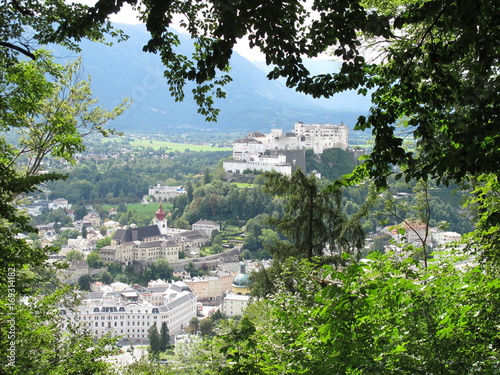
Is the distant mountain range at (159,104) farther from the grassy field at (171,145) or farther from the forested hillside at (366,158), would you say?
the forested hillside at (366,158)

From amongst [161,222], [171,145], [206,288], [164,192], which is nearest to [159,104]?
[171,145]

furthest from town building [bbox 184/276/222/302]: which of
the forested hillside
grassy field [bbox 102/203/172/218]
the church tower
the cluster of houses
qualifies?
the forested hillside

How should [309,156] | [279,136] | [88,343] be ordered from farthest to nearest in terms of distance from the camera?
[279,136] → [309,156] → [88,343]

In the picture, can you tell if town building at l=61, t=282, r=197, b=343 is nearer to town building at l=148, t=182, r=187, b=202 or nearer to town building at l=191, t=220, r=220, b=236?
town building at l=191, t=220, r=220, b=236

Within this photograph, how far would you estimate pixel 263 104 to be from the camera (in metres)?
172

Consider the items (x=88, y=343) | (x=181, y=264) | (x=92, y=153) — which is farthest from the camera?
(x=92, y=153)

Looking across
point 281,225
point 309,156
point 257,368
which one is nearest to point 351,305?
point 257,368

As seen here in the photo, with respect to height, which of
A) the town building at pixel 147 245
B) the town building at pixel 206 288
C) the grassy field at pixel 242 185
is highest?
the grassy field at pixel 242 185

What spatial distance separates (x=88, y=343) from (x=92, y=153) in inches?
3873

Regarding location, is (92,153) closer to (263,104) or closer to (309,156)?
(309,156)

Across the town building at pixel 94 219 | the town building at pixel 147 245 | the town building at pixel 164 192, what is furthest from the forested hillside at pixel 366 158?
the town building at pixel 164 192

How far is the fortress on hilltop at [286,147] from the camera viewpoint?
59.0 m

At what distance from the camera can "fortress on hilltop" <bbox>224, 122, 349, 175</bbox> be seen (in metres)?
59.0

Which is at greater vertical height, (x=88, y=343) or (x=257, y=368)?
(x=257, y=368)
